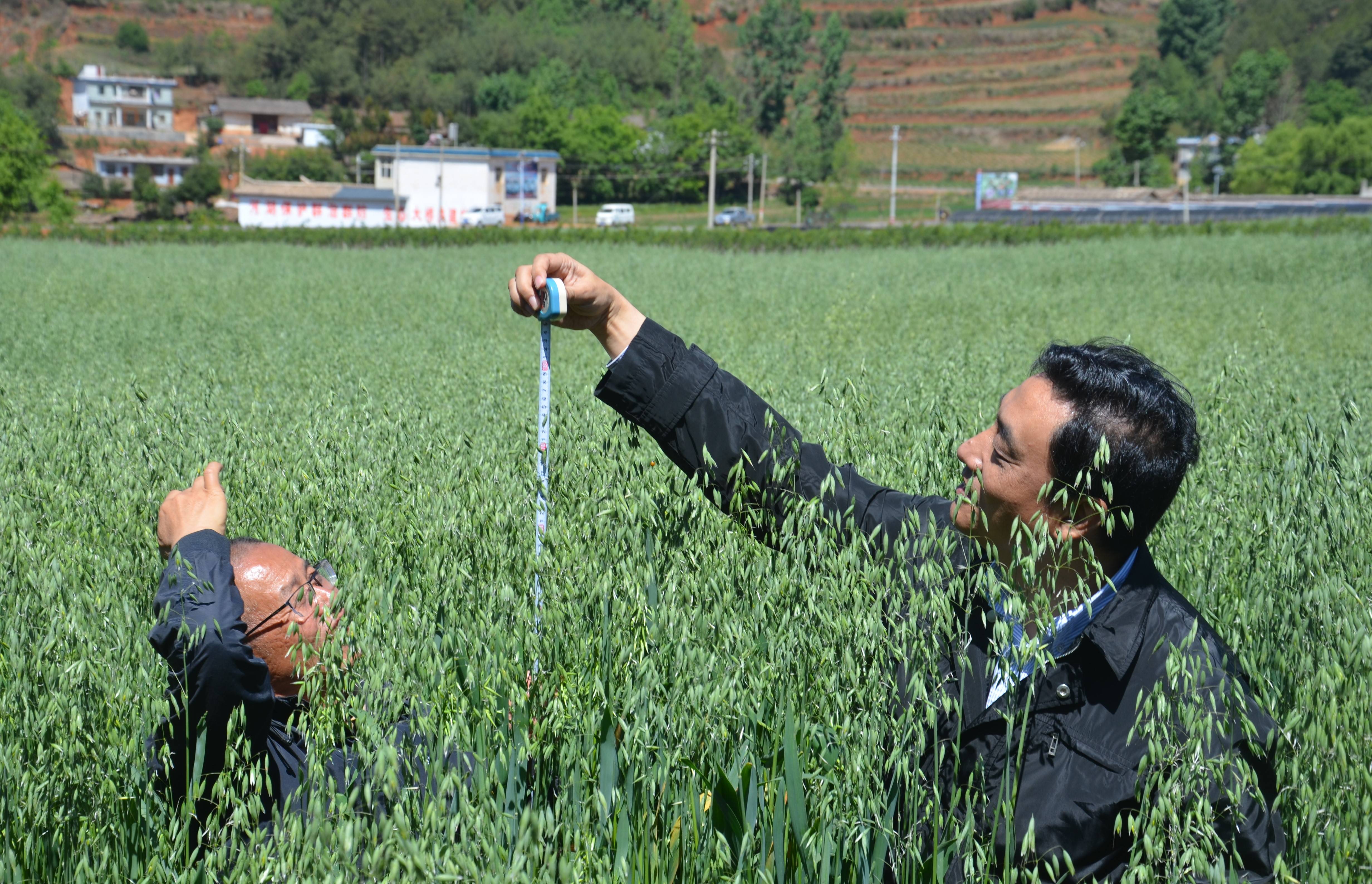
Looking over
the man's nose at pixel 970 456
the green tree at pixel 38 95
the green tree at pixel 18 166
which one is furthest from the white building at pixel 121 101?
the man's nose at pixel 970 456

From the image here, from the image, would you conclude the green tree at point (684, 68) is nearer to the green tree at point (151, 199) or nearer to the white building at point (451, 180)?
the white building at point (451, 180)

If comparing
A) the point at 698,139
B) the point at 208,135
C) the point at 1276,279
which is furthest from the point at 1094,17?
the point at 1276,279

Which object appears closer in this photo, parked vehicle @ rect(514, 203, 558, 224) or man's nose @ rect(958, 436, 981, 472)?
man's nose @ rect(958, 436, 981, 472)

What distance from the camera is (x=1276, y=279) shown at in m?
24.0

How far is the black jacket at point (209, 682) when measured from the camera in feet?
5.70

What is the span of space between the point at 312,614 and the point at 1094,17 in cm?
17187

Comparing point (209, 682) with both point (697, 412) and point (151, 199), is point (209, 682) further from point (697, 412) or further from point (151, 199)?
point (151, 199)

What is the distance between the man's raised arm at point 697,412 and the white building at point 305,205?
6744 centimetres

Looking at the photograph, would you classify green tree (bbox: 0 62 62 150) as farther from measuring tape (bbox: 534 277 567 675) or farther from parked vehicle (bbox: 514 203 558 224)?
measuring tape (bbox: 534 277 567 675)

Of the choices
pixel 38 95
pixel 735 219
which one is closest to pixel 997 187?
pixel 735 219

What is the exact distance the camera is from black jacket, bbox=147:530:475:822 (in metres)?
1.74

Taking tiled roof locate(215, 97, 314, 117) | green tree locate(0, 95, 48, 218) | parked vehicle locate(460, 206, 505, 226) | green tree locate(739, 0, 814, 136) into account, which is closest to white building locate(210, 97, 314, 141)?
tiled roof locate(215, 97, 314, 117)

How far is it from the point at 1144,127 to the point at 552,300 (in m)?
99.6

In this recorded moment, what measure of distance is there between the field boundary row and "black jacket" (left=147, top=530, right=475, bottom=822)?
119 ft
